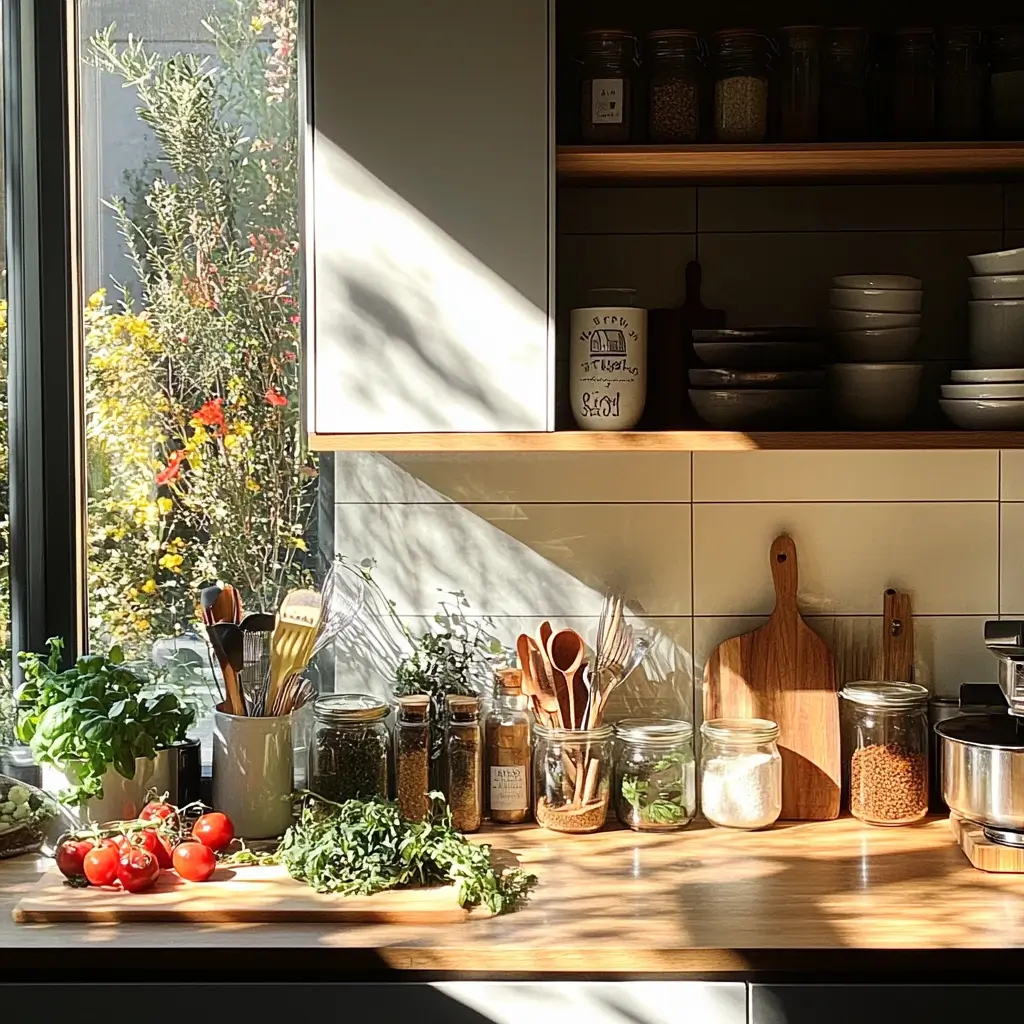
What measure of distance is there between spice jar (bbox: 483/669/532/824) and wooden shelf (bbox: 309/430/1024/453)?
17.0 inches

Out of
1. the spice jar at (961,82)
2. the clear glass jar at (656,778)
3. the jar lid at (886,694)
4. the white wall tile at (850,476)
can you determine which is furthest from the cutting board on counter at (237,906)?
the spice jar at (961,82)

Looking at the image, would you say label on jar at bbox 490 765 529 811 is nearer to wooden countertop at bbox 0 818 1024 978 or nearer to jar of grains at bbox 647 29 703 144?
wooden countertop at bbox 0 818 1024 978

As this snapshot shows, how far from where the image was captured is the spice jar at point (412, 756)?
2154 mm

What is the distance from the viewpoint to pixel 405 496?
234 cm

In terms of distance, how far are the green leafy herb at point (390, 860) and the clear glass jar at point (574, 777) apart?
0.67 feet

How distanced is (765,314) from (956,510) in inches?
18.5

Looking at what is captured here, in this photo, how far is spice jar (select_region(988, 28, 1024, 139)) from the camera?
2004 millimetres

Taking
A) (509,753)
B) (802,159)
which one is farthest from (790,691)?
(802,159)

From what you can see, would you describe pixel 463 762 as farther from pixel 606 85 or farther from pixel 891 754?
pixel 606 85

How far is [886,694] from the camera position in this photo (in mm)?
2191

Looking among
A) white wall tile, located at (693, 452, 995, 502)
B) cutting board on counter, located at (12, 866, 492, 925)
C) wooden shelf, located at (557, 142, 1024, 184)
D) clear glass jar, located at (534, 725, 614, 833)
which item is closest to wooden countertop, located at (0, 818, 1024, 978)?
cutting board on counter, located at (12, 866, 492, 925)

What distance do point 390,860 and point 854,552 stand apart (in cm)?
96

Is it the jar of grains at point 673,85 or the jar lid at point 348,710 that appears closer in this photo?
the jar of grains at point 673,85

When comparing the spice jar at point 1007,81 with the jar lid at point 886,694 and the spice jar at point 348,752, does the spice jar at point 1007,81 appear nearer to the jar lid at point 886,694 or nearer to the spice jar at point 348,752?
the jar lid at point 886,694
